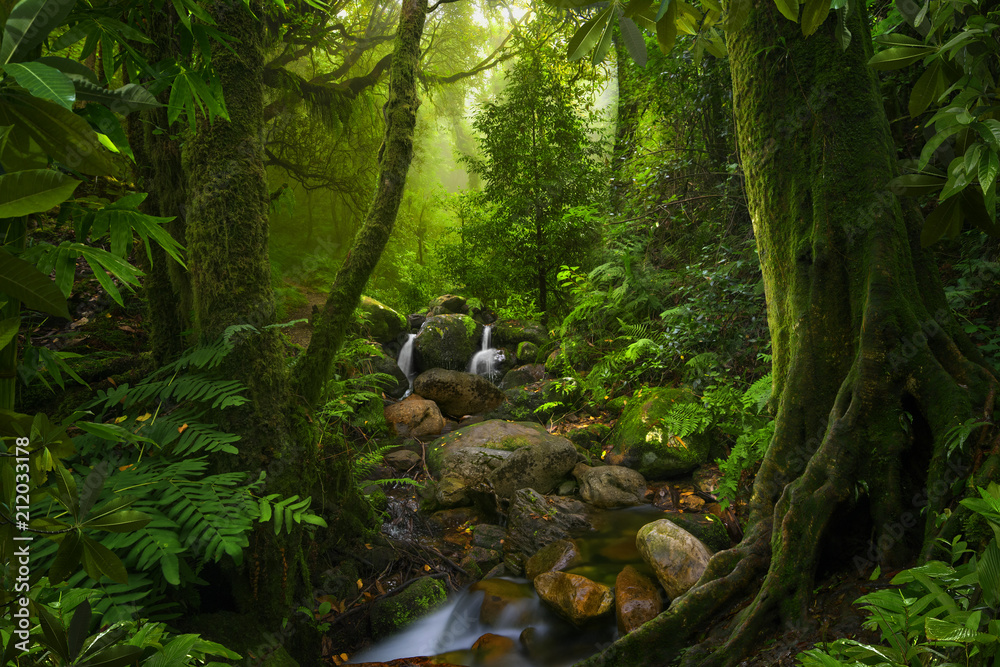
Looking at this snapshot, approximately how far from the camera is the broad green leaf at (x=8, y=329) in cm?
60

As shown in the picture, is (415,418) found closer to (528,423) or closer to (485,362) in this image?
(528,423)

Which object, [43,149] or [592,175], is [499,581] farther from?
[592,175]

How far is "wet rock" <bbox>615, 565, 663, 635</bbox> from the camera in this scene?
11.5 feet

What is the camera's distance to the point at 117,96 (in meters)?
0.70

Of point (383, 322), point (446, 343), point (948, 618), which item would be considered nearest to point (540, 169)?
point (446, 343)

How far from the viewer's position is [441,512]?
202 inches

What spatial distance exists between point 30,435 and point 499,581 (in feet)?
13.8

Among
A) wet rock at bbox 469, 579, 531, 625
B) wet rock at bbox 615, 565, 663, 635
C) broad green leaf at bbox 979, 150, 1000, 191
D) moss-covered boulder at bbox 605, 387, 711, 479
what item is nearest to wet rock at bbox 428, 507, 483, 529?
wet rock at bbox 469, 579, 531, 625

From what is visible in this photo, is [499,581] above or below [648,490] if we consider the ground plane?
below

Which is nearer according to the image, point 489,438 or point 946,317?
point 946,317

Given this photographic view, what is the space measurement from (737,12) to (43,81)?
5.29ft

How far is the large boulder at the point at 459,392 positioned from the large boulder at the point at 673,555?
460cm

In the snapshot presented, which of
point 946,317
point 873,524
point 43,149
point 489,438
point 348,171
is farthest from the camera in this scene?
point 348,171

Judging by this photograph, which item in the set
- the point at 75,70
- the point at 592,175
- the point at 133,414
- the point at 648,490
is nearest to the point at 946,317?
the point at 75,70
